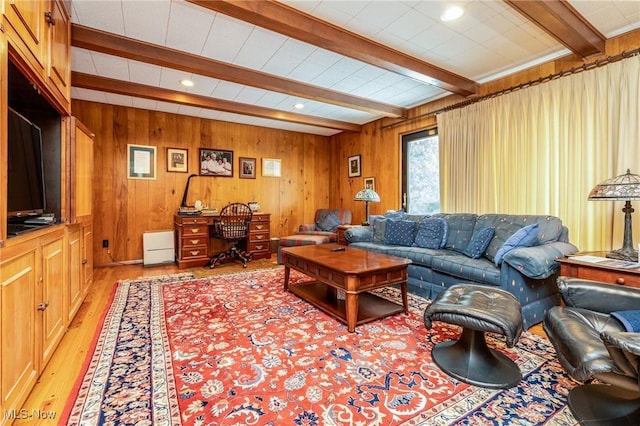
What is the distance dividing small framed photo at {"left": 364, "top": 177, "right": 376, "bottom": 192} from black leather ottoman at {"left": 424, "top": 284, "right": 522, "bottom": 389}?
3655 mm

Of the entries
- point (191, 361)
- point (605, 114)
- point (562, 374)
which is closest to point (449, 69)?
point (605, 114)

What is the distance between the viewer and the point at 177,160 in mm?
5031

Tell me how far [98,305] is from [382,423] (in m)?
2.85

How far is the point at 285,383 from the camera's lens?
1.63 meters

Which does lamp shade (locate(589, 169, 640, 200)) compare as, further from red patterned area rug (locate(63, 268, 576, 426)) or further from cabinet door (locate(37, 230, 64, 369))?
cabinet door (locate(37, 230, 64, 369))

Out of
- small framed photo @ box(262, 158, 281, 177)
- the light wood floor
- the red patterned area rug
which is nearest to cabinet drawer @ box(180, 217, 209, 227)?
the light wood floor

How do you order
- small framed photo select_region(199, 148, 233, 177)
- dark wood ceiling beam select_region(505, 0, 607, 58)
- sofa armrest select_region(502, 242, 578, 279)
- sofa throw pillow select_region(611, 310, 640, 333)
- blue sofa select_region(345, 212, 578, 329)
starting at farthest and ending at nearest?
small framed photo select_region(199, 148, 233, 177) → blue sofa select_region(345, 212, 578, 329) → sofa armrest select_region(502, 242, 578, 279) → dark wood ceiling beam select_region(505, 0, 607, 58) → sofa throw pillow select_region(611, 310, 640, 333)

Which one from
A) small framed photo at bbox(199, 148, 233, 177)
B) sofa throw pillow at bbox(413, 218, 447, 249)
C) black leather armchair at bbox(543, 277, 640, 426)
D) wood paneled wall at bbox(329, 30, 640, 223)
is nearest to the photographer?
black leather armchair at bbox(543, 277, 640, 426)

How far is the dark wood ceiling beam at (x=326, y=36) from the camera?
2086mm

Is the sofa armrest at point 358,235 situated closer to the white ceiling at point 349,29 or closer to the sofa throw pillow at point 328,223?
the sofa throw pillow at point 328,223

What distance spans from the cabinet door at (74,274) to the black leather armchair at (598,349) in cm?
315

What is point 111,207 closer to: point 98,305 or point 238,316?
point 98,305

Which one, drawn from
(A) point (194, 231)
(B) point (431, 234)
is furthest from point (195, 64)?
(B) point (431, 234)

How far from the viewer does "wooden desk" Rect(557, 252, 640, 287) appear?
6.20ft
